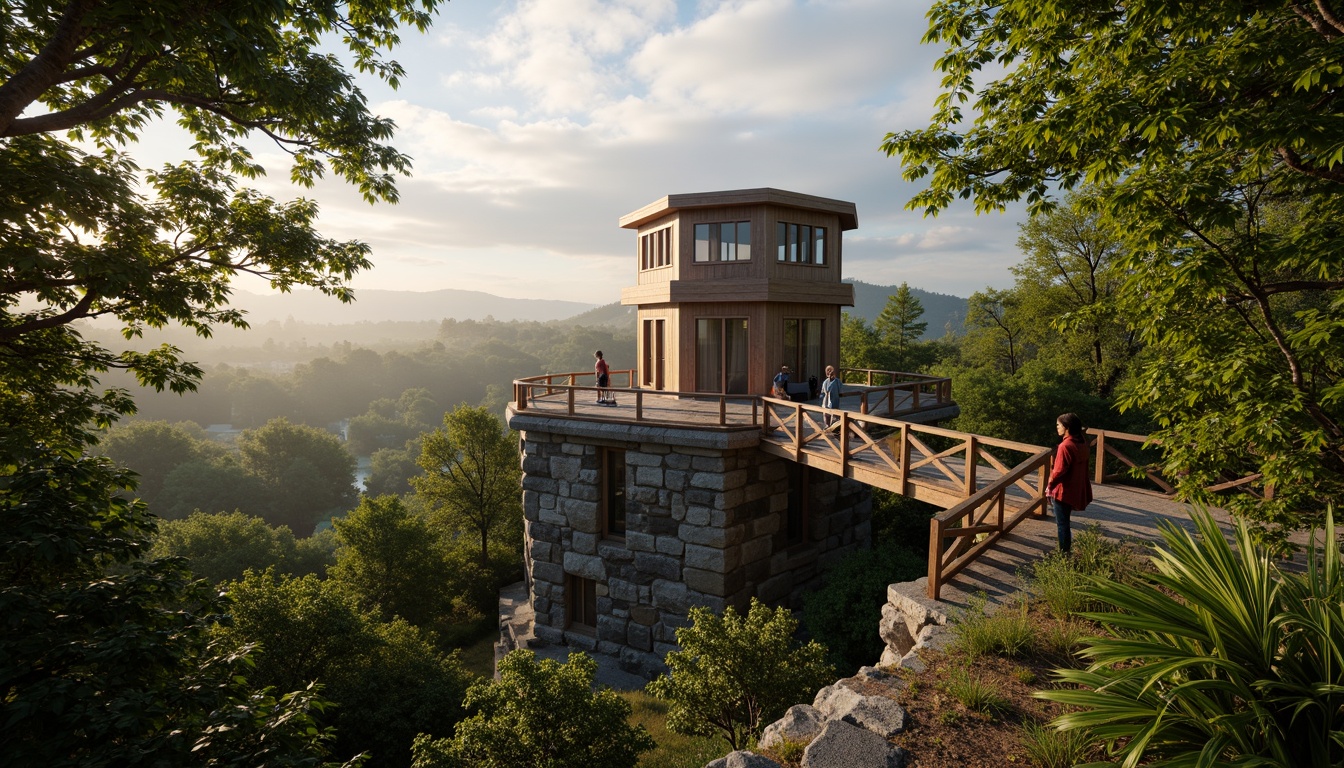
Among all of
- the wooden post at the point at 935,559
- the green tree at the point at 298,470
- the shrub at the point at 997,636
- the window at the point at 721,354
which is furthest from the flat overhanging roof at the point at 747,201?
the green tree at the point at 298,470

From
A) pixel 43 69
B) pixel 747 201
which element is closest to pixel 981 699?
pixel 43 69

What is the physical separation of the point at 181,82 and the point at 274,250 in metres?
2.18

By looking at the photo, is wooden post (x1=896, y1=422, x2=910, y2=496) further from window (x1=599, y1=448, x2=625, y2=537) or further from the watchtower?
the watchtower

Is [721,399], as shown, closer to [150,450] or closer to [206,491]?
[206,491]

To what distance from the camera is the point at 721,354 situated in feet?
52.9

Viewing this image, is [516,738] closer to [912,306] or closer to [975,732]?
[975,732]

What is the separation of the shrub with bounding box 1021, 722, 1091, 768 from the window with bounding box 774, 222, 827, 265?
13.3 meters

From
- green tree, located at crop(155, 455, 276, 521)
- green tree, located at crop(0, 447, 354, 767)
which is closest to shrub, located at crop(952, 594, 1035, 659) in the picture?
green tree, located at crop(0, 447, 354, 767)

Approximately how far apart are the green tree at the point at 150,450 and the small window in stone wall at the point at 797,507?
52.1 m

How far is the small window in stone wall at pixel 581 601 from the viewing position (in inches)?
550

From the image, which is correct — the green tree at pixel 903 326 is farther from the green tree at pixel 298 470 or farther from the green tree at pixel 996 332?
the green tree at pixel 298 470

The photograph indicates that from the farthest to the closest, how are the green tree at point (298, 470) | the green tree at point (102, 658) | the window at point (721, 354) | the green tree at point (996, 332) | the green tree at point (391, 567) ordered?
the green tree at point (298, 470) < the green tree at point (996, 332) < the green tree at point (391, 567) < the window at point (721, 354) < the green tree at point (102, 658)

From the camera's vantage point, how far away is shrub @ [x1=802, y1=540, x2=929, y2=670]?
10.1 meters

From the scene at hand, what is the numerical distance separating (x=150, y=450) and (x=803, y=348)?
55.7 m
